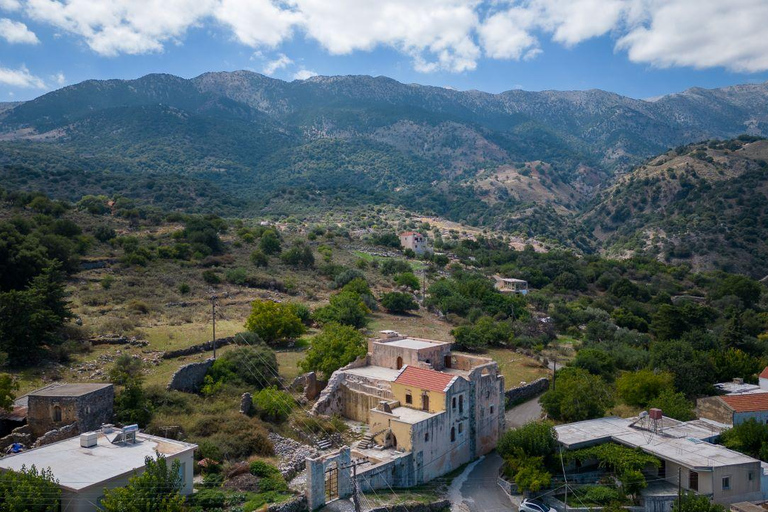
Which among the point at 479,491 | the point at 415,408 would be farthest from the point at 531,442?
the point at 415,408

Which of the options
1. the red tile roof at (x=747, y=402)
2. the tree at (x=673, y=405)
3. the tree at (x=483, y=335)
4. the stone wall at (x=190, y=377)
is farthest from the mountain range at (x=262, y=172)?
the stone wall at (x=190, y=377)

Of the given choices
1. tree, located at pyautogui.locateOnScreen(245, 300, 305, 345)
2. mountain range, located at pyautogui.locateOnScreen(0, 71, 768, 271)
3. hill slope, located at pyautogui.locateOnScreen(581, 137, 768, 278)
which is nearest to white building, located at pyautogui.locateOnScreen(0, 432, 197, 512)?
tree, located at pyautogui.locateOnScreen(245, 300, 305, 345)

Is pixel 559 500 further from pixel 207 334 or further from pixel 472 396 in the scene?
pixel 207 334

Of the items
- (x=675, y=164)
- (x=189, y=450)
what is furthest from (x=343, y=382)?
(x=675, y=164)

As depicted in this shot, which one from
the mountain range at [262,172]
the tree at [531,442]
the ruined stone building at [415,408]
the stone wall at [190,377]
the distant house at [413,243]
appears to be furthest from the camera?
the mountain range at [262,172]

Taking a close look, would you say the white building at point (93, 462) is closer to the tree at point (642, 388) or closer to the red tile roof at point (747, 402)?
the tree at point (642, 388)

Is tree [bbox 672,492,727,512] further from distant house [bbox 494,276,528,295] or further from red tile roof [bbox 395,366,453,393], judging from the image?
distant house [bbox 494,276,528,295]
